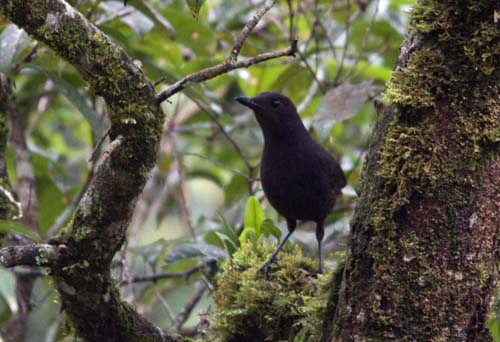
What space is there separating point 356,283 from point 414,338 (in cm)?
26

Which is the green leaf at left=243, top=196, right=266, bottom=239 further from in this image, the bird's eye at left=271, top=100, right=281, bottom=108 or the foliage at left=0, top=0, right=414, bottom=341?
the bird's eye at left=271, top=100, right=281, bottom=108

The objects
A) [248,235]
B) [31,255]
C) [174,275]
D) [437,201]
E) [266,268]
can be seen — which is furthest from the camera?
[174,275]

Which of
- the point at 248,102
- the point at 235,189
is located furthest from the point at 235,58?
the point at 235,189

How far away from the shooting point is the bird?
4.57 m

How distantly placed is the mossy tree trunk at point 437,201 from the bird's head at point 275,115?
2018 mm

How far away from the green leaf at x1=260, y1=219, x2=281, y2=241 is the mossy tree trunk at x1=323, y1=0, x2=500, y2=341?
137cm

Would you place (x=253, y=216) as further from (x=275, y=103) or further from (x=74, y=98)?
(x=74, y=98)

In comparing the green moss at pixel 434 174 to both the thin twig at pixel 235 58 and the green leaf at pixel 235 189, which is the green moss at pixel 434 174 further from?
the green leaf at pixel 235 189

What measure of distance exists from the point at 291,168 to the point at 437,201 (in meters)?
2.07

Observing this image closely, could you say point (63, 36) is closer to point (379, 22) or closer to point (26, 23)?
point (26, 23)

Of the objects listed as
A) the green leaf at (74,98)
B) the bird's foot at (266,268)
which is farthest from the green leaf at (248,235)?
the green leaf at (74,98)

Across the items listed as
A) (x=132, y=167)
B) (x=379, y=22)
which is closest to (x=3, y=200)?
(x=132, y=167)

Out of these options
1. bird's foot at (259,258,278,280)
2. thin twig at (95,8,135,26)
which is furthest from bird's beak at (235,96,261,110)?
bird's foot at (259,258,278,280)

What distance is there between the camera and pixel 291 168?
4594mm
